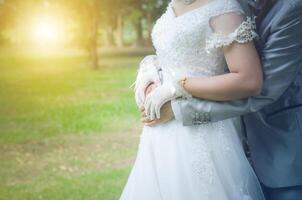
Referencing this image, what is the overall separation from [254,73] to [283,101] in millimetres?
186

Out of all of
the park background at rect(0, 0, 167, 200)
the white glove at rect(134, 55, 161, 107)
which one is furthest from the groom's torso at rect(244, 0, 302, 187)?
the park background at rect(0, 0, 167, 200)

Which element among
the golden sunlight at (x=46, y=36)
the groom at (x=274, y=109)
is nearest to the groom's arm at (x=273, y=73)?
the groom at (x=274, y=109)

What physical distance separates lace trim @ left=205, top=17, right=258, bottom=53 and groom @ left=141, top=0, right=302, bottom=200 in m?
0.05

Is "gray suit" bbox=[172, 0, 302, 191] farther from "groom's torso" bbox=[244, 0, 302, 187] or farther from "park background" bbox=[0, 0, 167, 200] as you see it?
"park background" bbox=[0, 0, 167, 200]

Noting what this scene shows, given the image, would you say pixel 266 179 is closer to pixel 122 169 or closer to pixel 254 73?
pixel 254 73

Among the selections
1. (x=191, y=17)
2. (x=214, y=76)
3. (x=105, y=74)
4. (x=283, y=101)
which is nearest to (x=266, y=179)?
(x=283, y=101)

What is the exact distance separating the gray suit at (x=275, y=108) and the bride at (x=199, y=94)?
0.04 meters

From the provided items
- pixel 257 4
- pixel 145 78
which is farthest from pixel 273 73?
pixel 145 78

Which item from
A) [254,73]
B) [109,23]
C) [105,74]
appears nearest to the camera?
[254,73]

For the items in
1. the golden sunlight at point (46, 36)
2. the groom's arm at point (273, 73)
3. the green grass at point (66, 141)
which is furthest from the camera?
the golden sunlight at point (46, 36)

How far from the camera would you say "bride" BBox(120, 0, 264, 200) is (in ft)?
5.85

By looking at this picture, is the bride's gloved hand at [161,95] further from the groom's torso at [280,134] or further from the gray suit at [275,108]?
the groom's torso at [280,134]

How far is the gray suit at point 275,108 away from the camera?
1.76 meters

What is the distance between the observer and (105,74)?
20.8m
